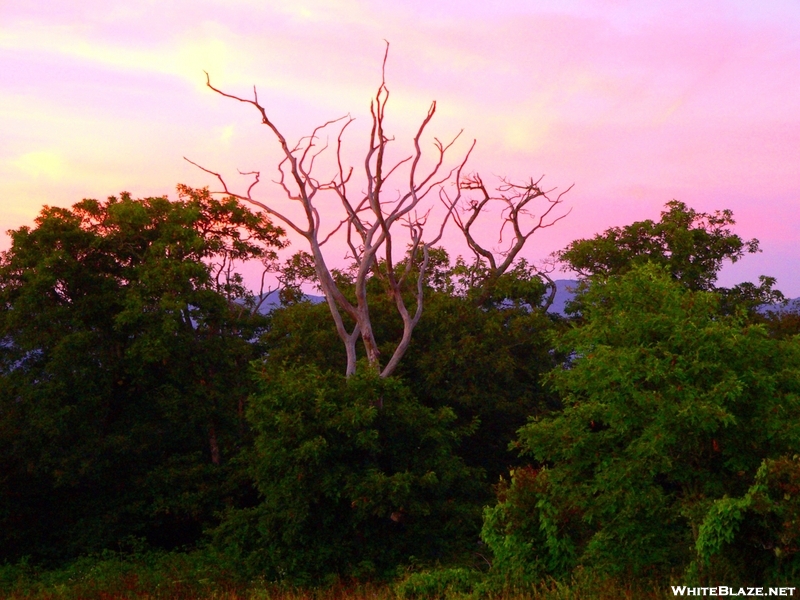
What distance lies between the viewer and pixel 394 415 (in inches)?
827

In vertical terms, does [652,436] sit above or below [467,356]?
below

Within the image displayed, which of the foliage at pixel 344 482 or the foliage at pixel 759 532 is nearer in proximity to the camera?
the foliage at pixel 759 532

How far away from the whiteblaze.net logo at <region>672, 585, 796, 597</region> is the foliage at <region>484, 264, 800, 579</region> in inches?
87.4

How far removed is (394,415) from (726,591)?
11.7m

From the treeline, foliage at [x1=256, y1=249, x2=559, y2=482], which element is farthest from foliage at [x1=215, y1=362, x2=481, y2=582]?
foliage at [x1=256, y1=249, x2=559, y2=482]

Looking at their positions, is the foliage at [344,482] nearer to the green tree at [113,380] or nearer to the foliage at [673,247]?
the green tree at [113,380]

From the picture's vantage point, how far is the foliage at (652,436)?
12867 millimetres

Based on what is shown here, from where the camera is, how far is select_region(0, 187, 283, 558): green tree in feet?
79.0

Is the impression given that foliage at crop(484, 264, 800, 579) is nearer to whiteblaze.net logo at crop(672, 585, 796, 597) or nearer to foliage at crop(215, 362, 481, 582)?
whiteblaze.net logo at crop(672, 585, 796, 597)

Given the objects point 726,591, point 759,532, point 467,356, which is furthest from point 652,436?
point 467,356

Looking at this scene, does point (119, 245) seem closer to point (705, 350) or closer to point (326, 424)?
point (326, 424)

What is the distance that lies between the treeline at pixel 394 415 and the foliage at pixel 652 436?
4 cm

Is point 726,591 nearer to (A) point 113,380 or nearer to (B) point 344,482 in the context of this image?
(B) point 344,482

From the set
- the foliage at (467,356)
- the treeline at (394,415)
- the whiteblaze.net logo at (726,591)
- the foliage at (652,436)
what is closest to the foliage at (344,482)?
the treeline at (394,415)
